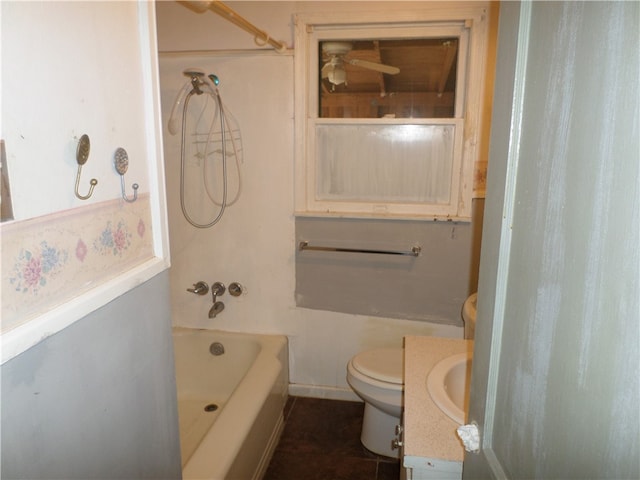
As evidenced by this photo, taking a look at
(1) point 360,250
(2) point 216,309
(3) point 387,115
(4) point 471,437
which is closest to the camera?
(4) point 471,437

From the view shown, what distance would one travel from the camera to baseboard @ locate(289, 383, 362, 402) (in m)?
2.63

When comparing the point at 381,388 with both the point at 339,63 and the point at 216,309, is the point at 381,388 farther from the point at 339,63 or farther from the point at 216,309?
the point at 339,63

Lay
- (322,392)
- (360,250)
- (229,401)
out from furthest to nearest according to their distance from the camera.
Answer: (322,392) → (360,250) → (229,401)

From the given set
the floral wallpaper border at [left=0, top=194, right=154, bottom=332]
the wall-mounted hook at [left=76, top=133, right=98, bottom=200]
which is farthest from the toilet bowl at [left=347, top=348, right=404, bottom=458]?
the wall-mounted hook at [left=76, top=133, right=98, bottom=200]

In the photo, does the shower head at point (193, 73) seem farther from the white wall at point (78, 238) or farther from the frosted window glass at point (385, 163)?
the white wall at point (78, 238)

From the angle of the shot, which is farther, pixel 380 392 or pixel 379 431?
pixel 379 431

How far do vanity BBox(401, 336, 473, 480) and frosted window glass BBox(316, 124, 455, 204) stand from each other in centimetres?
106

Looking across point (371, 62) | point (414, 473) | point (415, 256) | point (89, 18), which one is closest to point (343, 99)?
point (371, 62)

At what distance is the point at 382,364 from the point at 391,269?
20.8 inches

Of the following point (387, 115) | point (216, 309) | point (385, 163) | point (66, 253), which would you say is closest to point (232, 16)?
point (387, 115)

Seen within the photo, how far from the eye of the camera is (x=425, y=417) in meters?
1.25

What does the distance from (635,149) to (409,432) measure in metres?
0.96

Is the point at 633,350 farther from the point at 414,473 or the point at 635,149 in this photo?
the point at 414,473

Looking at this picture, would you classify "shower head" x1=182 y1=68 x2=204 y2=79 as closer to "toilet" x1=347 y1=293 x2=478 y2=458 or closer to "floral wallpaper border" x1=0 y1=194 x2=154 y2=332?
"floral wallpaper border" x1=0 y1=194 x2=154 y2=332
